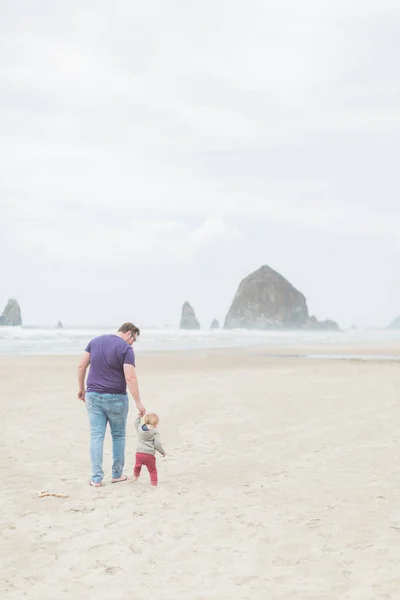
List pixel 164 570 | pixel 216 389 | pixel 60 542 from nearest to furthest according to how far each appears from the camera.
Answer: pixel 164 570, pixel 60 542, pixel 216 389

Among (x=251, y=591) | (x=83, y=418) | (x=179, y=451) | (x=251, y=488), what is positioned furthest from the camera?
(x=83, y=418)

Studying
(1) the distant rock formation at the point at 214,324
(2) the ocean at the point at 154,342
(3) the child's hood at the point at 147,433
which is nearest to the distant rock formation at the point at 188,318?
(1) the distant rock formation at the point at 214,324

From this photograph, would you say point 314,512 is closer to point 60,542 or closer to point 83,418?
point 60,542

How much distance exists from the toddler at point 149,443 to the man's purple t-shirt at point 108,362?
580 millimetres

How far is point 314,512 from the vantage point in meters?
6.55

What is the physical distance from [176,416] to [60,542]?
287 inches

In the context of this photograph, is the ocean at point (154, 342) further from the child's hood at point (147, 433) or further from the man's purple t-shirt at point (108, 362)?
the man's purple t-shirt at point (108, 362)

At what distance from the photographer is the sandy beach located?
15.7ft

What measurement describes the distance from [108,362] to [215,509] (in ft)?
7.36

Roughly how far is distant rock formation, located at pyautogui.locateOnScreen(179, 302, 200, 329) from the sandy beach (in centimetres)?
14968

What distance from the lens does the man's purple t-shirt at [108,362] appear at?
7.52 meters

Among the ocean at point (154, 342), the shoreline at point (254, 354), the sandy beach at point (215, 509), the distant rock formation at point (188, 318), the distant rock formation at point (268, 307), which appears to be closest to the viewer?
the sandy beach at point (215, 509)

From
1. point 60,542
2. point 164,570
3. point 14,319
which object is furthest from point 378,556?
point 14,319

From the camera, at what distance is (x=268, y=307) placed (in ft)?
616
